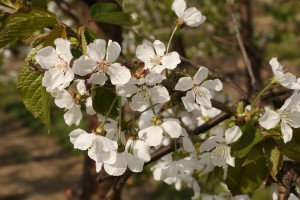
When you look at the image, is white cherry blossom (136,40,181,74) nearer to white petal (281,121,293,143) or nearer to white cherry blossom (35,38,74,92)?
white cherry blossom (35,38,74,92)

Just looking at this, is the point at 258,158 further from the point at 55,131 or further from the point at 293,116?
the point at 55,131

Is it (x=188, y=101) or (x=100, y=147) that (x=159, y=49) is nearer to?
(x=188, y=101)

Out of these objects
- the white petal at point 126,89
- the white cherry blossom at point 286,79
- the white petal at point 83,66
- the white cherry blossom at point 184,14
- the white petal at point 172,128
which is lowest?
the white petal at point 172,128

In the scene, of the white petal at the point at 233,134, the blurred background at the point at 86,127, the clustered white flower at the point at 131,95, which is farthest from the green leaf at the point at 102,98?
the blurred background at the point at 86,127

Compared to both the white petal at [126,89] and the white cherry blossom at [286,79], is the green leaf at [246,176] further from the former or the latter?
the white petal at [126,89]

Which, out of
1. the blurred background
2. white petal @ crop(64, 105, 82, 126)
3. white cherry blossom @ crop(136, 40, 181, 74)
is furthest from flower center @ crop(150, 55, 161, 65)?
the blurred background
